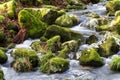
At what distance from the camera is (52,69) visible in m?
14.7

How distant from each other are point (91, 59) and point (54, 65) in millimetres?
1689

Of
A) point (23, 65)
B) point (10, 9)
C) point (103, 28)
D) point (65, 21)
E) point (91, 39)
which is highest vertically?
point (10, 9)

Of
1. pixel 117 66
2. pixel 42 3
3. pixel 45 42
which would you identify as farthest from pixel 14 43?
pixel 42 3

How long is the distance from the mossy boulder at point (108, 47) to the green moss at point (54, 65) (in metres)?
2.41

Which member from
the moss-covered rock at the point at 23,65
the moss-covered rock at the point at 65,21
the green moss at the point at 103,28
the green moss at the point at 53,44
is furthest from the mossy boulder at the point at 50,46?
the moss-covered rock at the point at 65,21

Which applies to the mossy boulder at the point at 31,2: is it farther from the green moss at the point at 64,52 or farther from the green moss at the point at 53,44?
the green moss at the point at 64,52

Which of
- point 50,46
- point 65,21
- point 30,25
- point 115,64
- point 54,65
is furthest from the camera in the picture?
point 65,21

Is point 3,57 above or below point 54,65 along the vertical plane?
above

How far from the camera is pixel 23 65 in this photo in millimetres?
15109

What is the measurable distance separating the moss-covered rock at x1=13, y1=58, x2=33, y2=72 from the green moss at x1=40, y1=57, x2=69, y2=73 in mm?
570

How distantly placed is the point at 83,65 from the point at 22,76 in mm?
2785

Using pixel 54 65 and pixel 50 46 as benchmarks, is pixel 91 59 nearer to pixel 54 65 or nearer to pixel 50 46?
pixel 54 65

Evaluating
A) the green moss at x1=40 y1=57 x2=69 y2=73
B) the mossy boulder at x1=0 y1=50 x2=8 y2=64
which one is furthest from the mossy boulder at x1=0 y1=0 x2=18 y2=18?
the green moss at x1=40 y1=57 x2=69 y2=73

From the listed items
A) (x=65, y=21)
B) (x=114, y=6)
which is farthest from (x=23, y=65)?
(x=114, y=6)
